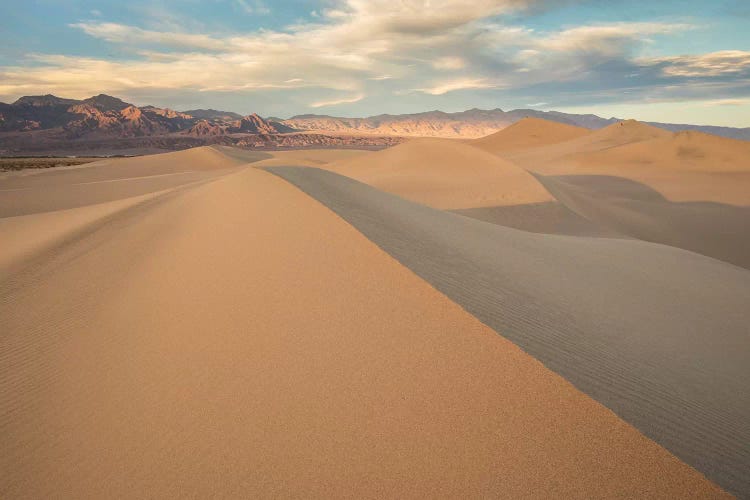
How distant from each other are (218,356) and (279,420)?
0.92 metres

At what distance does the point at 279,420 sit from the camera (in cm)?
257

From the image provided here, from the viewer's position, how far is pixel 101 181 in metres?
25.5

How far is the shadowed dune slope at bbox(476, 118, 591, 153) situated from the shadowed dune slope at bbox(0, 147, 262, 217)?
164 ft

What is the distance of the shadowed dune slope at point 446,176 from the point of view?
1689 centimetres

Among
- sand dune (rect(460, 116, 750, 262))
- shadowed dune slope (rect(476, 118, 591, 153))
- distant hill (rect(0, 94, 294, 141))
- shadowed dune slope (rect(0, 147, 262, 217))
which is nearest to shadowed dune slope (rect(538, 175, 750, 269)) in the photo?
sand dune (rect(460, 116, 750, 262))

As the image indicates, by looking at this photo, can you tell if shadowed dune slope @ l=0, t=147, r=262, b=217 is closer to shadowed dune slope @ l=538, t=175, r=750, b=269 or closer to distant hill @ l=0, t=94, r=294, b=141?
shadowed dune slope @ l=538, t=175, r=750, b=269

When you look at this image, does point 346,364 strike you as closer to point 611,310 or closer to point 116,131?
point 611,310

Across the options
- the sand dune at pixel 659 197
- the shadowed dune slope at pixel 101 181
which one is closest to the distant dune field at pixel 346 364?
the sand dune at pixel 659 197

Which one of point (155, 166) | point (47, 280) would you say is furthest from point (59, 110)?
point (47, 280)

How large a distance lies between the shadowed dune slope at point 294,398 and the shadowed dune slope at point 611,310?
12.6 inches

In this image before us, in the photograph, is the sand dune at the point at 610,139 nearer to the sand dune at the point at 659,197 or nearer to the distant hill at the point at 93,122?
the sand dune at the point at 659,197

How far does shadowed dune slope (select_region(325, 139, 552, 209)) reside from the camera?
1689cm

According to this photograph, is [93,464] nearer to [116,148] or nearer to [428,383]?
[428,383]

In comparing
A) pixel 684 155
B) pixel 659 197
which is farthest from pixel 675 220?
pixel 684 155
